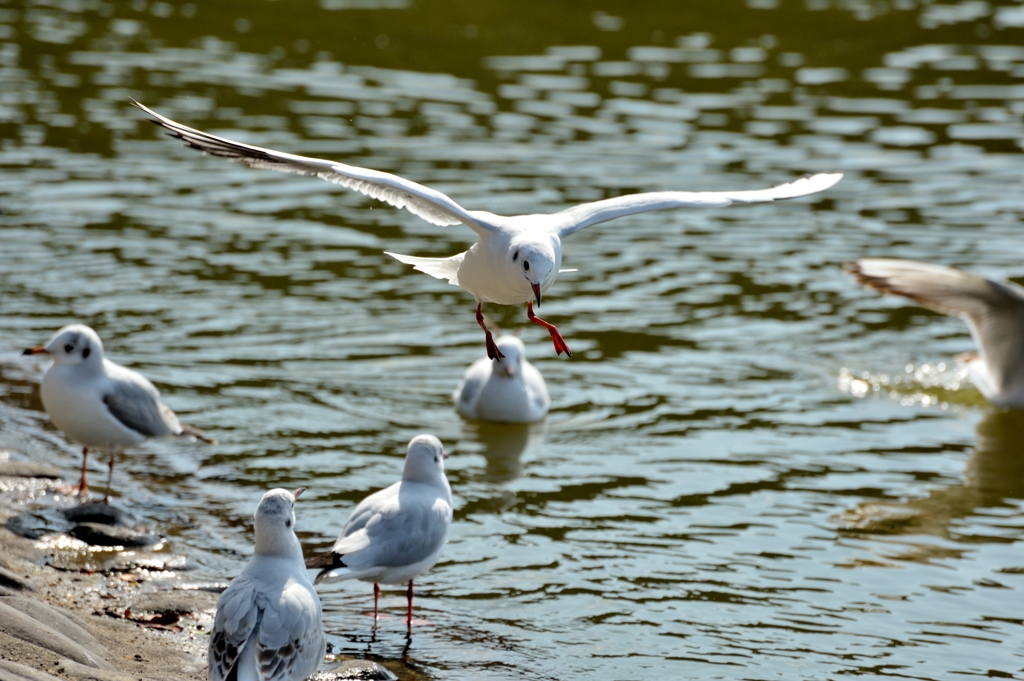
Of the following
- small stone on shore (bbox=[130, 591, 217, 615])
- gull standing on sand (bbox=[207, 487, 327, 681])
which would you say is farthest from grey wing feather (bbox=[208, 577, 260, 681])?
small stone on shore (bbox=[130, 591, 217, 615])

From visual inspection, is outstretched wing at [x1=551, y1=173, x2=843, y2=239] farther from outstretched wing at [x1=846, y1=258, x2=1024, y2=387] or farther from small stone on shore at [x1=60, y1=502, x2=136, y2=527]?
outstretched wing at [x1=846, y1=258, x2=1024, y2=387]

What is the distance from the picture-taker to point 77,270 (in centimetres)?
1402

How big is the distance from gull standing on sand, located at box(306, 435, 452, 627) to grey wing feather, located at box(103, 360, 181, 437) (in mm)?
2210

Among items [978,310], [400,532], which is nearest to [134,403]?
[400,532]

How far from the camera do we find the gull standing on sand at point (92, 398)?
8922mm

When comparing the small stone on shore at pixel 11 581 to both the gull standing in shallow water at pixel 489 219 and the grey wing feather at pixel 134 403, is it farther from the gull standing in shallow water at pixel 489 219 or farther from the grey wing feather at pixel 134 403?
the gull standing in shallow water at pixel 489 219

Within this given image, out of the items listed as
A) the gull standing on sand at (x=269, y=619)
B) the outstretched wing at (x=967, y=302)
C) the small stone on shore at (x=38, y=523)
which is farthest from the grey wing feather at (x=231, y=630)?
the outstretched wing at (x=967, y=302)

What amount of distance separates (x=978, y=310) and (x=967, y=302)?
161 mm

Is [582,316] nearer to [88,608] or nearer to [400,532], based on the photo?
[400,532]

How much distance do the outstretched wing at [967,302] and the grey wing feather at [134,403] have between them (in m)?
6.24

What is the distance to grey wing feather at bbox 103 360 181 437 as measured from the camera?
905 cm

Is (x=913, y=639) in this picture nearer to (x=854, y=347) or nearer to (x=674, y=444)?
(x=674, y=444)

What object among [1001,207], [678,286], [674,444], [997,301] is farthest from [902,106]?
[674,444]

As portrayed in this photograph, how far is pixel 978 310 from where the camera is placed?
1202 cm
